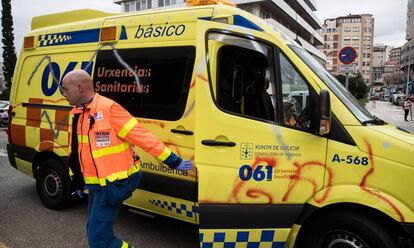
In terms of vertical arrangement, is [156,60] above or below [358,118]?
above

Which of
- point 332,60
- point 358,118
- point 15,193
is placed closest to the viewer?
point 358,118

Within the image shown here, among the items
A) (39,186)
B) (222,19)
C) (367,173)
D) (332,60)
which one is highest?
(332,60)

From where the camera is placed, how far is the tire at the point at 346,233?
292 centimetres

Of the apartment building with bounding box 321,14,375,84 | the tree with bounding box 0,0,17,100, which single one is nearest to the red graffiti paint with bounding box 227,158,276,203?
the tree with bounding box 0,0,17,100

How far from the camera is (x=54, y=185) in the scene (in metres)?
5.09

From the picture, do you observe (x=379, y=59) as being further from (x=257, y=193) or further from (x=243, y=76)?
(x=257, y=193)

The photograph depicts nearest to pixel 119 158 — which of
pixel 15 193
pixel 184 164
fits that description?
pixel 184 164

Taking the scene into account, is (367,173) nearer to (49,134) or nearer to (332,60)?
(49,134)

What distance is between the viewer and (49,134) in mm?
4973

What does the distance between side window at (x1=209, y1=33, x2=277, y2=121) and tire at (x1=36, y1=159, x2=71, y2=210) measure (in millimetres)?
2620

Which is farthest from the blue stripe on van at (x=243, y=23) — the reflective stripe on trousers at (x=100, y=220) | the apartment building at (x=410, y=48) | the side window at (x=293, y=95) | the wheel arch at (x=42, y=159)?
the apartment building at (x=410, y=48)

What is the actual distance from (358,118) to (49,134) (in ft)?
12.1

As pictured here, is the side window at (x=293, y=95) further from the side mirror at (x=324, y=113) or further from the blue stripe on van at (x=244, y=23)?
the blue stripe on van at (x=244, y=23)

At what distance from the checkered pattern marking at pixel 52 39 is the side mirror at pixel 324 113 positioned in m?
3.33
